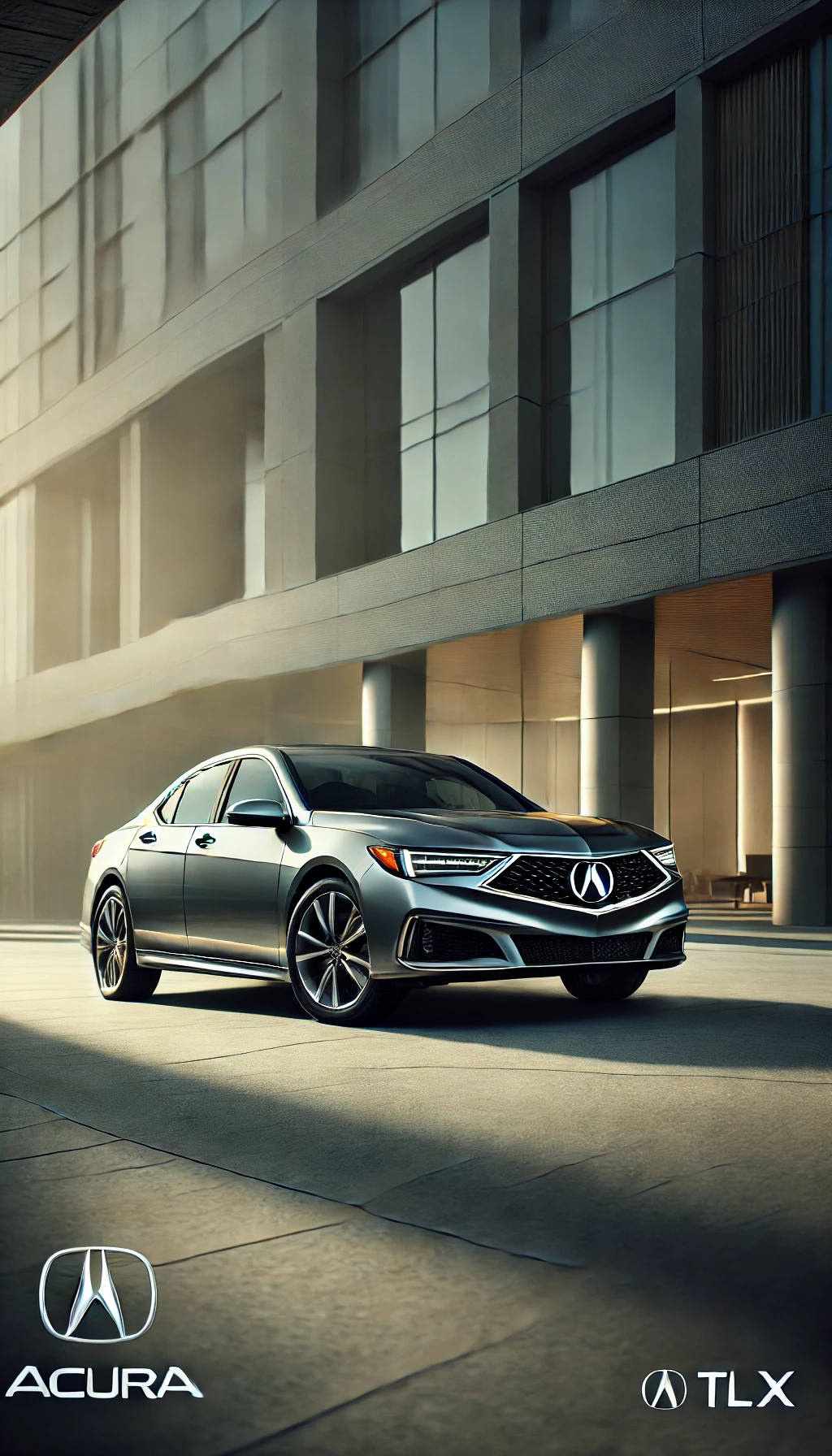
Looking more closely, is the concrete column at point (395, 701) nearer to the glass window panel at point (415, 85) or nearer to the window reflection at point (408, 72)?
the glass window panel at point (415, 85)

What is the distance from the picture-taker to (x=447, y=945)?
7492 millimetres

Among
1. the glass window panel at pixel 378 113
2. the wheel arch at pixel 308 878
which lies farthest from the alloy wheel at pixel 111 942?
the glass window panel at pixel 378 113

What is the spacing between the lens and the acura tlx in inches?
296

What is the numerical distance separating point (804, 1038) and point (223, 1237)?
4.12 metres

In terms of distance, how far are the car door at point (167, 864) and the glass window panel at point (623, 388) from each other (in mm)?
14332

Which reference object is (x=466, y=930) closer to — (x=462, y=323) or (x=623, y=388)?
(x=623, y=388)

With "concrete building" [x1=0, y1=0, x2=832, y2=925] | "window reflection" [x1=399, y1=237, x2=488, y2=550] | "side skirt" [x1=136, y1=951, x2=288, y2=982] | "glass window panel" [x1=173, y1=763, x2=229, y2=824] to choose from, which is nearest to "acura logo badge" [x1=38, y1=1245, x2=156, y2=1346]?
"side skirt" [x1=136, y1=951, x2=288, y2=982]

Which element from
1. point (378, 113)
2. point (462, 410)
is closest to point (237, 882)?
point (462, 410)

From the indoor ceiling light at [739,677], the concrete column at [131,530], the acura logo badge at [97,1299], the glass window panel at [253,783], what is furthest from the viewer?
the concrete column at [131,530]

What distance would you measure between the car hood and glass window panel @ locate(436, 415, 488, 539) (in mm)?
17826

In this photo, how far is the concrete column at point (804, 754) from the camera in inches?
788

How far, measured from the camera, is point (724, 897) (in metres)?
33.6

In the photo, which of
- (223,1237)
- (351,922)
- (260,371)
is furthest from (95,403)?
(223,1237)

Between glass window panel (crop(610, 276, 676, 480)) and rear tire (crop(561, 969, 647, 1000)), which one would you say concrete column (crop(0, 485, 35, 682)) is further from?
rear tire (crop(561, 969, 647, 1000))
